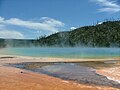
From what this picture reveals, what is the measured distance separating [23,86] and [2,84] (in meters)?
1.35

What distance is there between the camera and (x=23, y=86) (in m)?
18.0

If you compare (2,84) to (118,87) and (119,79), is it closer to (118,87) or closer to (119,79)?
(118,87)

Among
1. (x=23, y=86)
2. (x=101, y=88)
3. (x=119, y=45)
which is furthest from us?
(x=119, y=45)

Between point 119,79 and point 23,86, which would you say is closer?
point 23,86

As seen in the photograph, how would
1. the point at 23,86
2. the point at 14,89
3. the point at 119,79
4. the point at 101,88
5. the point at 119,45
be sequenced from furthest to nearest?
the point at 119,45 < the point at 119,79 < the point at 101,88 < the point at 23,86 < the point at 14,89

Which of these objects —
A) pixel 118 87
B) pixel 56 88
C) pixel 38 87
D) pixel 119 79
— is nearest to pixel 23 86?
pixel 38 87

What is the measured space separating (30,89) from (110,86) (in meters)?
6.26

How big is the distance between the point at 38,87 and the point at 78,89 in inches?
97.7

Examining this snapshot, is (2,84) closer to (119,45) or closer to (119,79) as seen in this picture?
(119,79)

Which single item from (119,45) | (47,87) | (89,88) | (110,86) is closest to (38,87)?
(47,87)

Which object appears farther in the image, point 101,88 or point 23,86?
point 101,88

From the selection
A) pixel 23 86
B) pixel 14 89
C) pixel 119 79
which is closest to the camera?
pixel 14 89

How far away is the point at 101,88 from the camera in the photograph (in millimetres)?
19391

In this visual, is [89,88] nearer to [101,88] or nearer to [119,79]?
[101,88]
